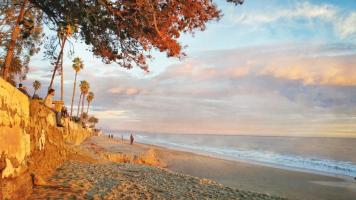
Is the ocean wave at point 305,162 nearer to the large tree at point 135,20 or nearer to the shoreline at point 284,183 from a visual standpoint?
the shoreline at point 284,183

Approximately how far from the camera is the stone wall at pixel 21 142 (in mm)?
6355

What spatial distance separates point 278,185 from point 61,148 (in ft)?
62.3

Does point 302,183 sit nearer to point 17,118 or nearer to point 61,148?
point 61,148

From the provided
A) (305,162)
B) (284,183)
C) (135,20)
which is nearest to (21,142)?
(135,20)

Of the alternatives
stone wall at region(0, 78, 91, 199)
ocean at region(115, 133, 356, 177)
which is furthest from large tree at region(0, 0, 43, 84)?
ocean at region(115, 133, 356, 177)

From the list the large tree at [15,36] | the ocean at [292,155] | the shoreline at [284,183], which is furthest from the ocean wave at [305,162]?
the large tree at [15,36]

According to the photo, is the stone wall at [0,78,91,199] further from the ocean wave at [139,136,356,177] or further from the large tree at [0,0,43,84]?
the ocean wave at [139,136,356,177]

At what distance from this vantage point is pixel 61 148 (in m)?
13.4

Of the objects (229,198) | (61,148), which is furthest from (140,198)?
(61,148)

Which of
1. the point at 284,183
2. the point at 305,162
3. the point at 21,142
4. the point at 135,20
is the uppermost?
the point at 135,20

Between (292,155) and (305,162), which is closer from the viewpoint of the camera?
(305,162)

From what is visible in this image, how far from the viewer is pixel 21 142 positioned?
297 inches

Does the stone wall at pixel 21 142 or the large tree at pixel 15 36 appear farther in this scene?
the large tree at pixel 15 36

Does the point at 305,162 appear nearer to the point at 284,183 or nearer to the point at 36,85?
the point at 284,183
